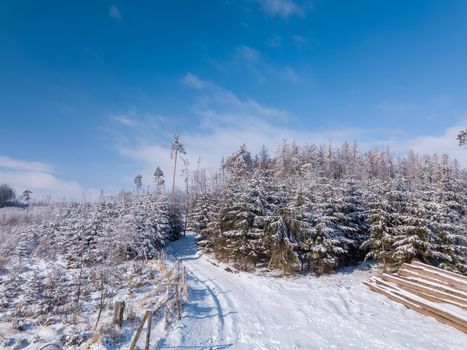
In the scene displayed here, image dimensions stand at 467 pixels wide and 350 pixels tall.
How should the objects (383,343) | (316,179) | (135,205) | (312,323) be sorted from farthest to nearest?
(135,205), (316,179), (312,323), (383,343)

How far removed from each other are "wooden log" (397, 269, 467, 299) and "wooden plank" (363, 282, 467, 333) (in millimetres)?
1565

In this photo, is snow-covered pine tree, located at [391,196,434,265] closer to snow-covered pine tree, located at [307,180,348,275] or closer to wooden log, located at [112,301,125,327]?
snow-covered pine tree, located at [307,180,348,275]

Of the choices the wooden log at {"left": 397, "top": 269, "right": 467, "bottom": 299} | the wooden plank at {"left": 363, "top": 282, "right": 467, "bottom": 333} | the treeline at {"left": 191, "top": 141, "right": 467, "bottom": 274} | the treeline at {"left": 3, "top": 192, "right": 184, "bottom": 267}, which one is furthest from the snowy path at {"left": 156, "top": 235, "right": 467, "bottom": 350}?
the treeline at {"left": 3, "top": 192, "right": 184, "bottom": 267}

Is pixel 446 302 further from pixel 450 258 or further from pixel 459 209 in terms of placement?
pixel 459 209

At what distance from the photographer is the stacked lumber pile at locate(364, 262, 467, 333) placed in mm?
11461

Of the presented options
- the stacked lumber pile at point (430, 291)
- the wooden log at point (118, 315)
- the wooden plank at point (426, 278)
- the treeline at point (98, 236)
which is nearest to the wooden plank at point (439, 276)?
the stacked lumber pile at point (430, 291)

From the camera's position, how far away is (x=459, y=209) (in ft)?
91.2

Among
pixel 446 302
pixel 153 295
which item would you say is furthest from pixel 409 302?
pixel 153 295

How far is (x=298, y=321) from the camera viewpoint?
12.4m

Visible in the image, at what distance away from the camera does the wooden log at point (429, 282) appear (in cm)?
1273

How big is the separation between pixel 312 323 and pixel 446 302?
20.3ft

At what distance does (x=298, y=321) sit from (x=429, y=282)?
7595 millimetres

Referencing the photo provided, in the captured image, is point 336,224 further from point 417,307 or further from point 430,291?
point 417,307

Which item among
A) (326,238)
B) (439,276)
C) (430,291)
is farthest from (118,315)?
(326,238)
